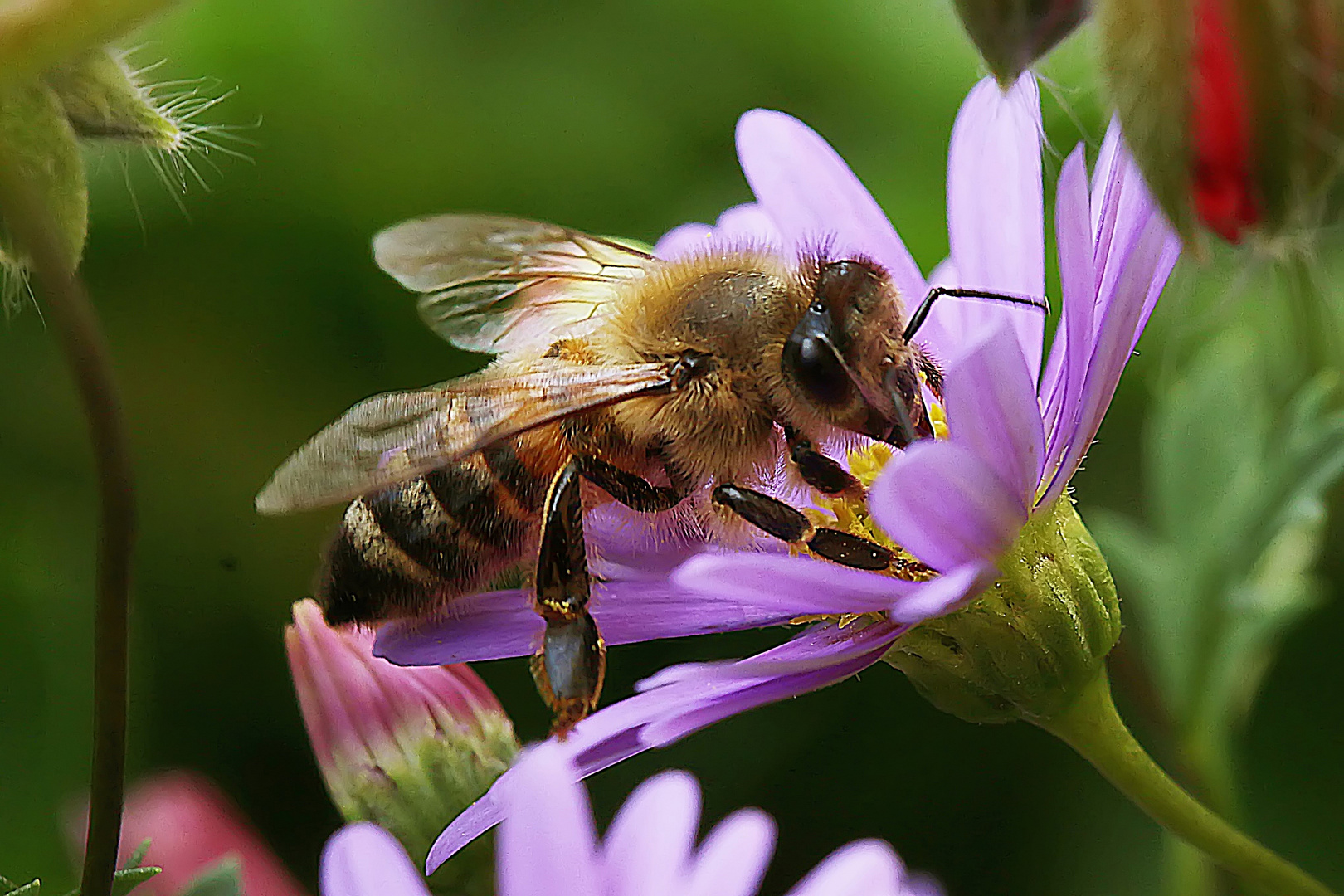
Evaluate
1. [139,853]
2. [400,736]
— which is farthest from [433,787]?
[139,853]

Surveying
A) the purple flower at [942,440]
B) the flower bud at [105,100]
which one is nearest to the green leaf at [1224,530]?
the purple flower at [942,440]

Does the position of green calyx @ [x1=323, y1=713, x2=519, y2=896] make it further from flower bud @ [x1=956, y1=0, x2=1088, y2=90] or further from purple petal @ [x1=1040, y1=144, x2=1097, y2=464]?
flower bud @ [x1=956, y1=0, x2=1088, y2=90]

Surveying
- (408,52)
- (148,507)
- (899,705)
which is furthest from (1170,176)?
(408,52)

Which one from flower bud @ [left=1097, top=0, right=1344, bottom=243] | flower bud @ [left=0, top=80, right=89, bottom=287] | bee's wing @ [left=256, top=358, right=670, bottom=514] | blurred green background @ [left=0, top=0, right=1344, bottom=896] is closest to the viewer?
flower bud @ [left=1097, top=0, right=1344, bottom=243]

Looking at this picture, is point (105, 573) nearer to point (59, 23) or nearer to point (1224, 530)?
point (59, 23)

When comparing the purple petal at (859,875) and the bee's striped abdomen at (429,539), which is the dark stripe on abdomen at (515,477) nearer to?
the bee's striped abdomen at (429,539)

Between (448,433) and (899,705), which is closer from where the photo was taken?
(448,433)

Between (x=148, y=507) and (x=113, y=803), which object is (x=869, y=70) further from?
(x=113, y=803)

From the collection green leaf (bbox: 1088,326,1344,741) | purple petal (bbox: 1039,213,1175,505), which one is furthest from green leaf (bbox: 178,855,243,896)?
green leaf (bbox: 1088,326,1344,741)
